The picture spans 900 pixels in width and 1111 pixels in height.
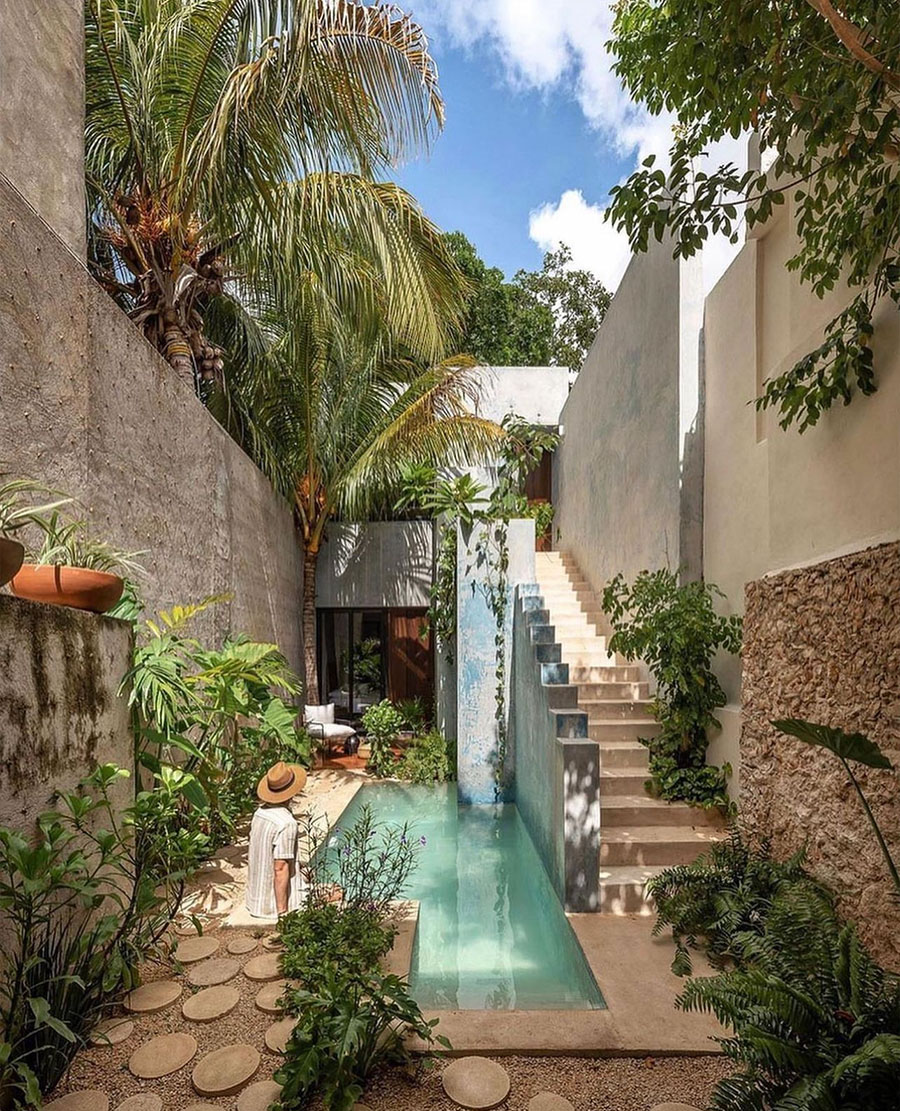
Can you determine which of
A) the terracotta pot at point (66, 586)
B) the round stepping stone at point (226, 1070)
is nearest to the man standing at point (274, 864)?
the round stepping stone at point (226, 1070)

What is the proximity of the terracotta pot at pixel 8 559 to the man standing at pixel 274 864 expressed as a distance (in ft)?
7.17

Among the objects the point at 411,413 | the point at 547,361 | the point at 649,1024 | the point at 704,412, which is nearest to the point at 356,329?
the point at 411,413

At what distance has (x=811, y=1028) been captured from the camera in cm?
231

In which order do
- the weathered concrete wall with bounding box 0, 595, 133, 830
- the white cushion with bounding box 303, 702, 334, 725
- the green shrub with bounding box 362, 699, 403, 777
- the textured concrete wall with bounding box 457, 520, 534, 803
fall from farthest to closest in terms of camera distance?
the white cushion with bounding box 303, 702, 334, 725 < the green shrub with bounding box 362, 699, 403, 777 < the textured concrete wall with bounding box 457, 520, 534, 803 < the weathered concrete wall with bounding box 0, 595, 133, 830

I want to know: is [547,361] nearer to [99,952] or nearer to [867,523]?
[867,523]

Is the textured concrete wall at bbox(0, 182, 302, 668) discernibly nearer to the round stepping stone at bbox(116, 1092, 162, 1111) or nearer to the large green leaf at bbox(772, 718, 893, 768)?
the round stepping stone at bbox(116, 1092, 162, 1111)

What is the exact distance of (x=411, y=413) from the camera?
28.0 feet

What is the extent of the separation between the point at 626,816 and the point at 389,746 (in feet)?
14.5

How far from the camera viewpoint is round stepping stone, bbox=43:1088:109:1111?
2.28 meters

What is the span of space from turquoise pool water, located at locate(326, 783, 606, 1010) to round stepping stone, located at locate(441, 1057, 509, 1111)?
69cm

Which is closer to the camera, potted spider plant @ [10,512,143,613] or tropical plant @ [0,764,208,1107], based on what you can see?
tropical plant @ [0,764,208,1107]

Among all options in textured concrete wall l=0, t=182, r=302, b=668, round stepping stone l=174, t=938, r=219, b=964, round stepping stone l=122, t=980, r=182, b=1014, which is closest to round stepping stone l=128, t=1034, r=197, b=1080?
round stepping stone l=122, t=980, r=182, b=1014

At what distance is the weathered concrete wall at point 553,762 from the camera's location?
4.29 meters

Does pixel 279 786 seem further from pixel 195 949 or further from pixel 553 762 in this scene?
pixel 553 762
